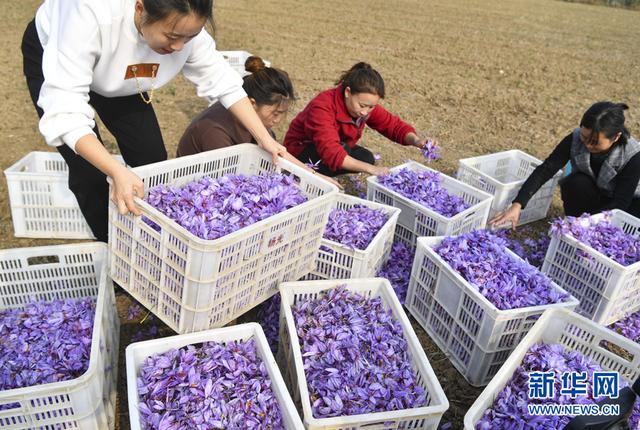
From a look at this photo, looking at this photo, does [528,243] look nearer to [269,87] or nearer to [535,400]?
[535,400]

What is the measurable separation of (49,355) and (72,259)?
0.57 m

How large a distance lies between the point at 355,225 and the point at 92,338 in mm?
1845

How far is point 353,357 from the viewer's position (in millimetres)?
2666

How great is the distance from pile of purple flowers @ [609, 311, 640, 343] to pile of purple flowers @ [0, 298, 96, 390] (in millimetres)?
3729

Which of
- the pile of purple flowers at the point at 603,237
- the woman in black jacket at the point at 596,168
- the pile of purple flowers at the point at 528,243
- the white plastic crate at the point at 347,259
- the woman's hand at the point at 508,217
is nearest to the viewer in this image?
the white plastic crate at the point at 347,259

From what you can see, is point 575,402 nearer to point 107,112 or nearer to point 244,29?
point 107,112

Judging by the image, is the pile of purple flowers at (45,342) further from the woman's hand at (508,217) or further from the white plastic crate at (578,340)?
the woman's hand at (508,217)

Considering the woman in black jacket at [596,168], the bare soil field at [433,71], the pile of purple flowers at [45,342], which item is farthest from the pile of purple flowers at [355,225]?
the pile of purple flowers at [45,342]

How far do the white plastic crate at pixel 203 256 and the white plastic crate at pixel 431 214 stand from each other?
1.20m

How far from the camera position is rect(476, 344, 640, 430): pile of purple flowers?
2.42 metres

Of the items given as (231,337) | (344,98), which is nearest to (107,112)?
(231,337)

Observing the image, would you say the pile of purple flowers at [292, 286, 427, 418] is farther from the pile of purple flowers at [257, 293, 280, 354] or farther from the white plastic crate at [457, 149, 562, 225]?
the white plastic crate at [457, 149, 562, 225]

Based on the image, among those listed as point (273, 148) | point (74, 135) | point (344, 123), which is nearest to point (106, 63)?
point (74, 135)

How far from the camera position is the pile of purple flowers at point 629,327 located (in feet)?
12.3
